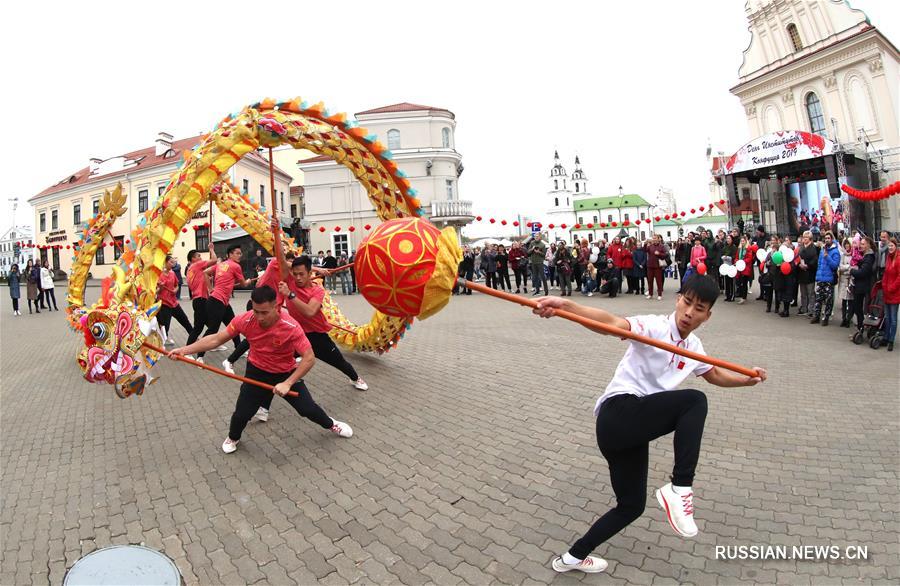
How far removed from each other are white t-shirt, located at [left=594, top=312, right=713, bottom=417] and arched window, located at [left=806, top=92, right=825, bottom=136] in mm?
33563

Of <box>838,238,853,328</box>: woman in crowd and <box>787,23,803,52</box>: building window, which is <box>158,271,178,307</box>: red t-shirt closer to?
<box>838,238,853,328</box>: woman in crowd

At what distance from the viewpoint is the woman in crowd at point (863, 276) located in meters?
7.95

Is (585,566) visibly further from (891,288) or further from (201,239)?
(201,239)

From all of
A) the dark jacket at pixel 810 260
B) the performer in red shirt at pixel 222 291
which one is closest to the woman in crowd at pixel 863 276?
the dark jacket at pixel 810 260

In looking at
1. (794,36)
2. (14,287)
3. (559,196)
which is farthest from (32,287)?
(559,196)

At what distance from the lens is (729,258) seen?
1259 cm

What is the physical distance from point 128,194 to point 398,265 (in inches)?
1508

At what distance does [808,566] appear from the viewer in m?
2.89

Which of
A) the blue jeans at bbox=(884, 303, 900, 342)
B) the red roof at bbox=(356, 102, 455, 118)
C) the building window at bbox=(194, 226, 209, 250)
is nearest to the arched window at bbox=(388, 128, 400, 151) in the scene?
the red roof at bbox=(356, 102, 455, 118)

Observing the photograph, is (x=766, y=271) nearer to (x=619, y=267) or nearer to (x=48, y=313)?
(x=619, y=267)

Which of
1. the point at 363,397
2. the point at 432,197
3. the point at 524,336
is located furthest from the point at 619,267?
the point at 432,197

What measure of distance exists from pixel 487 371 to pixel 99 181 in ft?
137

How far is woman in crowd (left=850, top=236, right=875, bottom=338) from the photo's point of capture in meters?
7.95

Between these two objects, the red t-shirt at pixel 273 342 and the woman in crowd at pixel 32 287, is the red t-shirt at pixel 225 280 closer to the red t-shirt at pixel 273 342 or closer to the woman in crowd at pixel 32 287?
the red t-shirt at pixel 273 342
